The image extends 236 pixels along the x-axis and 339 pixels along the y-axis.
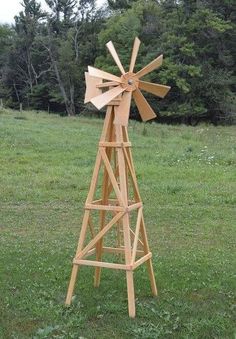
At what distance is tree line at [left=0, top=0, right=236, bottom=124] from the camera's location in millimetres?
41625

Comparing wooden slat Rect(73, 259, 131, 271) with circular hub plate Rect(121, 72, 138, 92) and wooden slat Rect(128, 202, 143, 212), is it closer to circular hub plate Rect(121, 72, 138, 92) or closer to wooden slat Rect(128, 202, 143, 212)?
wooden slat Rect(128, 202, 143, 212)

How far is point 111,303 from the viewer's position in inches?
228

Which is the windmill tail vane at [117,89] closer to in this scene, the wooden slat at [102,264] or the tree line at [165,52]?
the wooden slat at [102,264]

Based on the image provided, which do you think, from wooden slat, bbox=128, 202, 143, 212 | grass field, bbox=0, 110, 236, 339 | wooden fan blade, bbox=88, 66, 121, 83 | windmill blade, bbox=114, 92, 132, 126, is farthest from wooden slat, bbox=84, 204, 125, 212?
wooden fan blade, bbox=88, 66, 121, 83

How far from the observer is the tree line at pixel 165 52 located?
137 feet

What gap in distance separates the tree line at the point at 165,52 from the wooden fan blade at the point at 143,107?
114 feet

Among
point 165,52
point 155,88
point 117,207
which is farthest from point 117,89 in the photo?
point 165,52

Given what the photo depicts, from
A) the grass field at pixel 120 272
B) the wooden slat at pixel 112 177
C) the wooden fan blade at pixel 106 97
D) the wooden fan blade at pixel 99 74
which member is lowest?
the grass field at pixel 120 272

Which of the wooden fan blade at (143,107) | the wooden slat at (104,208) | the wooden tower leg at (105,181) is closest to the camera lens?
the wooden slat at (104,208)

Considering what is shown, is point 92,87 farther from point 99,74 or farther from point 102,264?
point 102,264

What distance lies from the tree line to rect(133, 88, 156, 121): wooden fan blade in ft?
114

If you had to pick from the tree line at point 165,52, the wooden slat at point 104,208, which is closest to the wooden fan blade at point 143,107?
the wooden slat at point 104,208

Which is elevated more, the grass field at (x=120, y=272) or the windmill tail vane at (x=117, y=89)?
the windmill tail vane at (x=117, y=89)

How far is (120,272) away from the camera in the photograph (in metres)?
6.94
